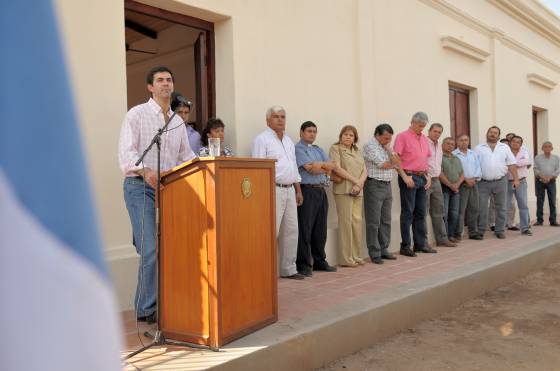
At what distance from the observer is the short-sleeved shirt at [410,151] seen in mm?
7398

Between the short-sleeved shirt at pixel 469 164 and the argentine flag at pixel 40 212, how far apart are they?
29.7 feet

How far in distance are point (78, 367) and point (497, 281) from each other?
6.66 meters

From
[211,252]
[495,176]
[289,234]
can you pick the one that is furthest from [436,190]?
[211,252]

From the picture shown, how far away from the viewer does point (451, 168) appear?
862 cm

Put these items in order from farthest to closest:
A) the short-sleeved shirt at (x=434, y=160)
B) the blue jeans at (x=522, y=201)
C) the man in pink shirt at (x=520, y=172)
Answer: the man in pink shirt at (x=520, y=172)
the blue jeans at (x=522, y=201)
the short-sleeved shirt at (x=434, y=160)

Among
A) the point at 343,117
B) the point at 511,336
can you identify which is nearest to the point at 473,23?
the point at 343,117

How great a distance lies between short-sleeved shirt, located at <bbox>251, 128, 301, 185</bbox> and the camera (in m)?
5.37

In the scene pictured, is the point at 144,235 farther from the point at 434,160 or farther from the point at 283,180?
the point at 434,160

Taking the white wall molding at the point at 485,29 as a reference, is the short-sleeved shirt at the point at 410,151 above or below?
below

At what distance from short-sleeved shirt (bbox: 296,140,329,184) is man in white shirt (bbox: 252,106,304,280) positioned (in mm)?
240

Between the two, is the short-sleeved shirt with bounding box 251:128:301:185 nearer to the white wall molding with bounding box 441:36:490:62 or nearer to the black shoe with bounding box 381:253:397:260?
the black shoe with bounding box 381:253:397:260

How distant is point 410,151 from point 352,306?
145 inches

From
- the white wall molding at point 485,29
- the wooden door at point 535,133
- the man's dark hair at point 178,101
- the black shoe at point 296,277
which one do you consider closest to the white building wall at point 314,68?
the white wall molding at point 485,29

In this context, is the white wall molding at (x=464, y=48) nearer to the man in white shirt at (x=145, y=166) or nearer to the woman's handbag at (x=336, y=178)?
the woman's handbag at (x=336, y=178)
